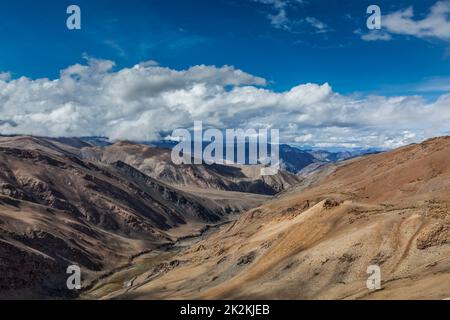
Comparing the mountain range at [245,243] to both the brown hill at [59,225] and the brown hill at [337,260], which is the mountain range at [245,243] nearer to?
the brown hill at [337,260]

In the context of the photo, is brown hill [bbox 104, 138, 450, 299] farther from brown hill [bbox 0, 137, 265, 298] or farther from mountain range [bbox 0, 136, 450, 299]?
brown hill [bbox 0, 137, 265, 298]

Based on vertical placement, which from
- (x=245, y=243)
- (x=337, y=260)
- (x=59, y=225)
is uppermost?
(x=59, y=225)

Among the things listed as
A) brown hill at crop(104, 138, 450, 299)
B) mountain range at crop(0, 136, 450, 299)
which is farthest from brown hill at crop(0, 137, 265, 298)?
brown hill at crop(104, 138, 450, 299)

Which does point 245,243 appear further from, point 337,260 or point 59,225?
point 59,225

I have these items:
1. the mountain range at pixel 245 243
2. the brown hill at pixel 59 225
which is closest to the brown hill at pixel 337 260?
the mountain range at pixel 245 243

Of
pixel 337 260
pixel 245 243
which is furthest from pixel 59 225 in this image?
pixel 337 260

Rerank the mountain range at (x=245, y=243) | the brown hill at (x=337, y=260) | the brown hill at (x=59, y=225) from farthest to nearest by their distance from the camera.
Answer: the brown hill at (x=59, y=225), the mountain range at (x=245, y=243), the brown hill at (x=337, y=260)

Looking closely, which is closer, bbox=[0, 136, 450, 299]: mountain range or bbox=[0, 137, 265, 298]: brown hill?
bbox=[0, 136, 450, 299]: mountain range

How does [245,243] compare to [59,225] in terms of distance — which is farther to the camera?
[59,225]
